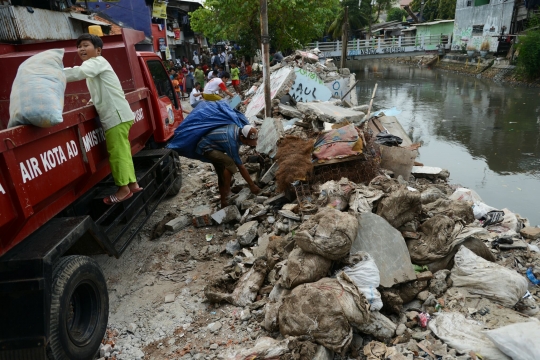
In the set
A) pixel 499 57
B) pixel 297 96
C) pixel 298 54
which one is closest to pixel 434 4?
pixel 499 57

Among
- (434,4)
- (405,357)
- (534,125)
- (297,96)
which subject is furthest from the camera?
(434,4)

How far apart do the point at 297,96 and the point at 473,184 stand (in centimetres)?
475

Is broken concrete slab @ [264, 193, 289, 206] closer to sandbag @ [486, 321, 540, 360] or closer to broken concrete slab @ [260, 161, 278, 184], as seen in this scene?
broken concrete slab @ [260, 161, 278, 184]

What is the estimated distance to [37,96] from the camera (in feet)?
8.32

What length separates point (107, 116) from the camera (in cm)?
346

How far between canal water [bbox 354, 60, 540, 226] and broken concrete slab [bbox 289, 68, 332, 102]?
10.3 feet

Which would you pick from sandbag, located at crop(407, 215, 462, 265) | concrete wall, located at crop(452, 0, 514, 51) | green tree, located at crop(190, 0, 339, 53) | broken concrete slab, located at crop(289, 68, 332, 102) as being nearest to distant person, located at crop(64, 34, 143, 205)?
sandbag, located at crop(407, 215, 462, 265)

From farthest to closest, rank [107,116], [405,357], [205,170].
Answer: [205,170], [107,116], [405,357]

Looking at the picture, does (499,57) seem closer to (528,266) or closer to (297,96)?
(297,96)

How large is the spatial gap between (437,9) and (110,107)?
46.8 metres

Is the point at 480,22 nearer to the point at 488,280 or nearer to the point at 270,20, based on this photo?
the point at 270,20

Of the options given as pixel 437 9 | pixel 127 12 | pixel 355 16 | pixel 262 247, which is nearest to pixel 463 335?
pixel 262 247

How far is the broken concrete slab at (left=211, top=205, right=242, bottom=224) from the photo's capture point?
16.3 ft

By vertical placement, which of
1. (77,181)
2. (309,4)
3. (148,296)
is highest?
(309,4)
